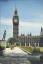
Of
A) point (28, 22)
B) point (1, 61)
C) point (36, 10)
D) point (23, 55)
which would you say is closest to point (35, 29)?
point (28, 22)

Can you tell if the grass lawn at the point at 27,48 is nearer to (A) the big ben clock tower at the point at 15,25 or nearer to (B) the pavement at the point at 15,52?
(B) the pavement at the point at 15,52

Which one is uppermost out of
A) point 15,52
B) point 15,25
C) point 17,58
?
point 15,25

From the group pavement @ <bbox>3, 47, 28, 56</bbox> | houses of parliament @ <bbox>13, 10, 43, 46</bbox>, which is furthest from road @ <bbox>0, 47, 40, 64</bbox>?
houses of parliament @ <bbox>13, 10, 43, 46</bbox>

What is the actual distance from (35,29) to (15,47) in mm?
456

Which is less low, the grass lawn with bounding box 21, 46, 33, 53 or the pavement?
the grass lawn with bounding box 21, 46, 33, 53

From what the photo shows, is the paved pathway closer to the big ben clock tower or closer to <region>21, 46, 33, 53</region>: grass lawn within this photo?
<region>21, 46, 33, 53</region>: grass lawn

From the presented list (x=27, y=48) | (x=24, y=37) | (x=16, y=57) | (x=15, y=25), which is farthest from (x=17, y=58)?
(x=15, y=25)

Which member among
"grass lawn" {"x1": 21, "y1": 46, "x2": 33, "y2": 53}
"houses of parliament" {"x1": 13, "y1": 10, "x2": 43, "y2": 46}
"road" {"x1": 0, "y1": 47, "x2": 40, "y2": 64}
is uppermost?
"houses of parliament" {"x1": 13, "y1": 10, "x2": 43, "y2": 46}

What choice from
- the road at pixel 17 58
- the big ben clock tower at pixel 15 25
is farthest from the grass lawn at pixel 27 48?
the big ben clock tower at pixel 15 25

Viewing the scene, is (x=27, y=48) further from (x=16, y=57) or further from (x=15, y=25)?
(x=15, y=25)

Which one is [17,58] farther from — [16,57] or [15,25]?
[15,25]

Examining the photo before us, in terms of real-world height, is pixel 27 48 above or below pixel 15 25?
below

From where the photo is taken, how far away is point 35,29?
2.43m

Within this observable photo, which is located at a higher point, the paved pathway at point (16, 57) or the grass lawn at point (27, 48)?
the grass lawn at point (27, 48)
